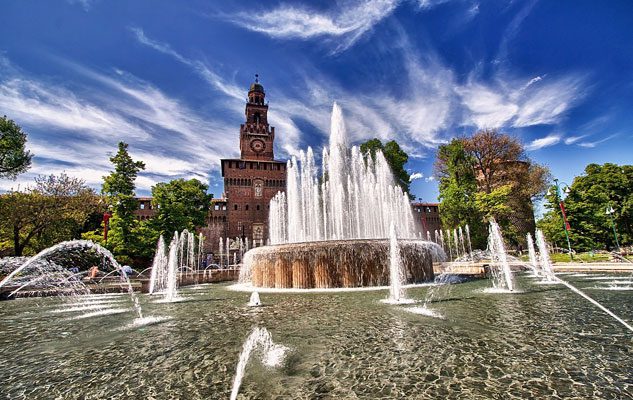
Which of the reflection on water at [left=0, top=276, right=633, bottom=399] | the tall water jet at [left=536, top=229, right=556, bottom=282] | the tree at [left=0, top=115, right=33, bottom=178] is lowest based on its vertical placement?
the reflection on water at [left=0, top=276, right=633, bottom=399]

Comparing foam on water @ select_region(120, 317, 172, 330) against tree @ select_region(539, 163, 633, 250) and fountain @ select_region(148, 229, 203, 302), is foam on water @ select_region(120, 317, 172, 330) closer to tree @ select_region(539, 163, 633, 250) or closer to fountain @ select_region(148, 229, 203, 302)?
fountain @ select_region(148, 229, 203, 302)

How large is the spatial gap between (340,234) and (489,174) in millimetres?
20659

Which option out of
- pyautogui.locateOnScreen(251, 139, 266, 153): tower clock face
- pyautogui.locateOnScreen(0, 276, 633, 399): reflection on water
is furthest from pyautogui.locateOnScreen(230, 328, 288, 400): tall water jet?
pyautogui.locateOnScreen(251, 139, 266, 153): tower clock face

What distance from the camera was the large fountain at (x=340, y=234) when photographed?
31.7 feet

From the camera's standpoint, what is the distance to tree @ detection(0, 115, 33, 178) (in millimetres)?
20047

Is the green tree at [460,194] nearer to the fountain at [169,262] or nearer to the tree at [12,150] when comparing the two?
the fountain at [169,262]

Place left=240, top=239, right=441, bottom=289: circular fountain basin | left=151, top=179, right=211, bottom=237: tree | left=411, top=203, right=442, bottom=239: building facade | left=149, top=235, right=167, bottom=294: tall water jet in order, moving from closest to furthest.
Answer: left=240, top=239, right=441, bottom=289: circular fountain basin < left=149, top=235, right=167, bottom=294: tall water jet < left=151, top=179, right=211, bottom=237: tree < left=411, top=203, right=442, bottom=239: building facade

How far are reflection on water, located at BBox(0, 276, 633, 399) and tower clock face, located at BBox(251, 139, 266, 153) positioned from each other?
4691 centimetres

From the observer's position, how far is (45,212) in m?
21.8

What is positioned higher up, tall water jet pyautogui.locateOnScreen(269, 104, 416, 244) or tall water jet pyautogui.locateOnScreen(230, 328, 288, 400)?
tall water jet pyautogui.locateOnScreen(269, 104, 416, 244)

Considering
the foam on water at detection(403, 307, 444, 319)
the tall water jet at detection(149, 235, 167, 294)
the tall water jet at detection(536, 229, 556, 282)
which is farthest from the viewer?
the tall water jet at detection(149, 235, 167, 294)

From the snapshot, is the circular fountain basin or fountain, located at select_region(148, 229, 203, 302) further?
fountain, located at select_region(148, 229, 203, 302)

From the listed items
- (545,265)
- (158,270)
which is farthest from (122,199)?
(545,265)

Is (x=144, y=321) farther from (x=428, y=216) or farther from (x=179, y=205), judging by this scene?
(x=428, y=216)
